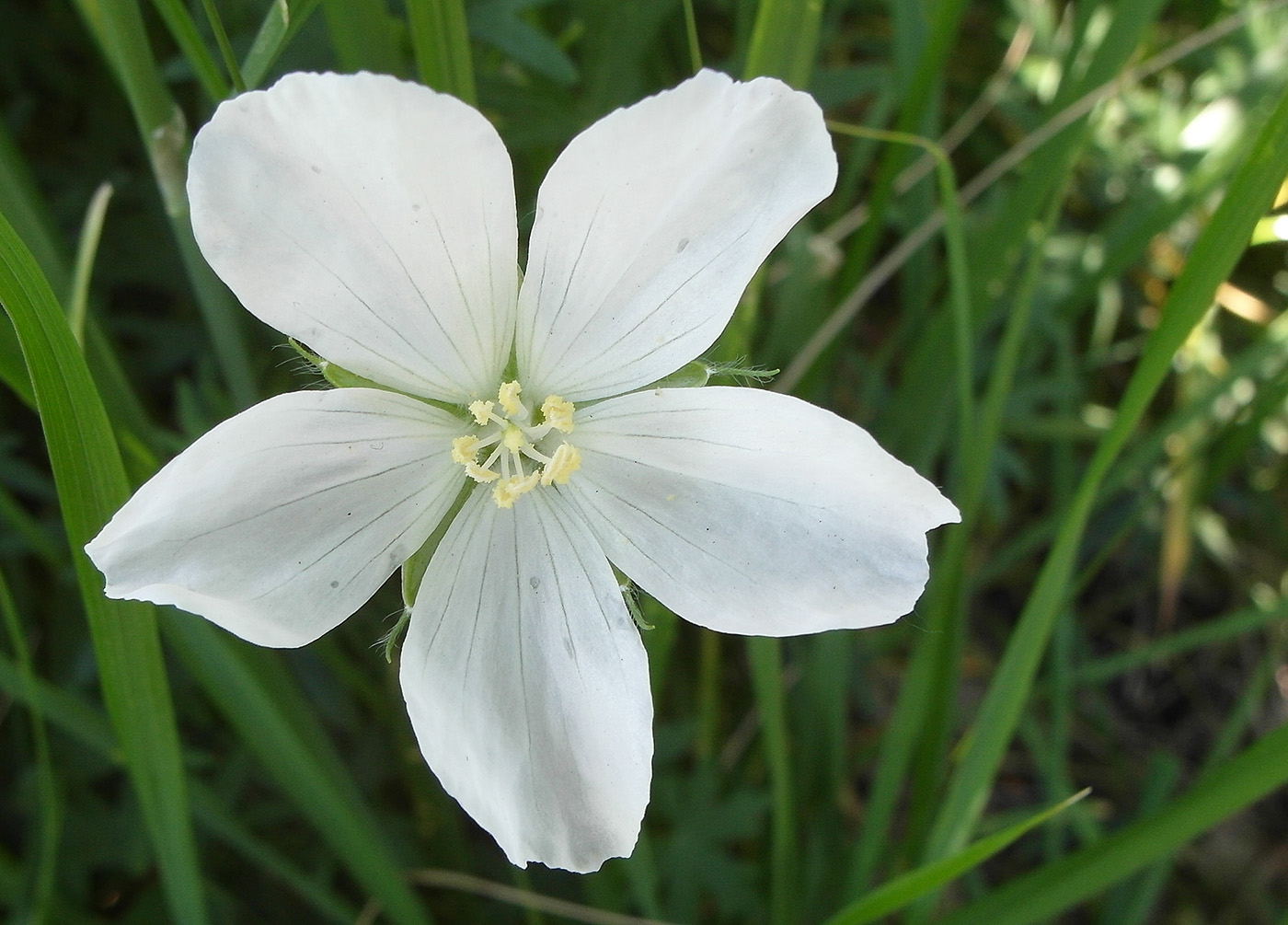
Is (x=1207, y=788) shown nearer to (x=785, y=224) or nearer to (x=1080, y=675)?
(x=1080, y=675)

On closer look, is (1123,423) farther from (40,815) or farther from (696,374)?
(40,815)

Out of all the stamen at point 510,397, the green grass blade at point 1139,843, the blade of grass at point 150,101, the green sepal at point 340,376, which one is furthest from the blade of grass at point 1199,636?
the blade of grass at point 150,101

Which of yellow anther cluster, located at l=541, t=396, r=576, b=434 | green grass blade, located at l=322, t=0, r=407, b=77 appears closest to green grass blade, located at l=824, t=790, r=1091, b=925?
yellow anther cluster, located at l=541, t=396, r=576, b=434

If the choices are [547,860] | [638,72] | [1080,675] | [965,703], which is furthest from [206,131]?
[965,703]

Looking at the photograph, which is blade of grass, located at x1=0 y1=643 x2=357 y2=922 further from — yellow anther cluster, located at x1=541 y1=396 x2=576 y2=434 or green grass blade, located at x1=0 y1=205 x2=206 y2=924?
yellow anther cluster, located at x1=541 y1=396 x2=576 y2=434

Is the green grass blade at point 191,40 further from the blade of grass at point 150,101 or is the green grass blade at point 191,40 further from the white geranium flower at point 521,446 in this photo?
the white geranium flower at point 521,446

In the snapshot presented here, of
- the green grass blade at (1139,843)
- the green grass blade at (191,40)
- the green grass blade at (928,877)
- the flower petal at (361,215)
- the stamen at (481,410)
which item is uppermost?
the green grass blade at (191,40)
